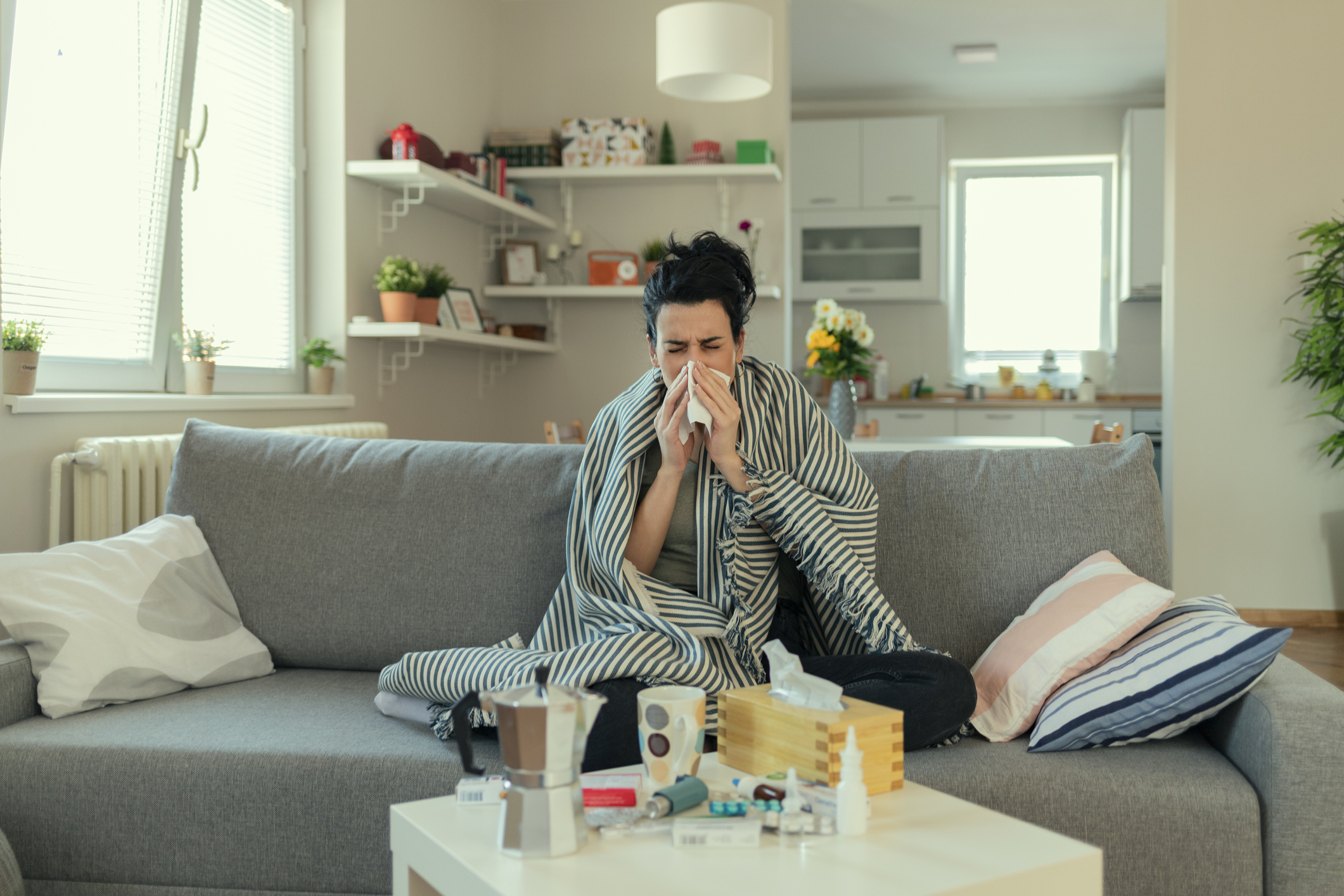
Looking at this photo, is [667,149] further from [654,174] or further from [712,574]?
[712,574]

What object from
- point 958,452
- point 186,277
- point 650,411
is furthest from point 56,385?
point 958,452

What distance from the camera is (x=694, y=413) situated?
1.74m

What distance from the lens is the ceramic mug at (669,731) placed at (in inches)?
45.1

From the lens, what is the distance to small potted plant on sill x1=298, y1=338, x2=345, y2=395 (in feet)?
11.9

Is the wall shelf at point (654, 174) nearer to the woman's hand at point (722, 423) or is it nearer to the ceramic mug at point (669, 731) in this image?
the woman's hand at point (722, 423)

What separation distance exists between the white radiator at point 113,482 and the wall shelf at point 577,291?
242 cm

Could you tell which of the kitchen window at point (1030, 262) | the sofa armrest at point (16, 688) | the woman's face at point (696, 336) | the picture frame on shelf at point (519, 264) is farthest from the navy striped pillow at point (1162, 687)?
the kitchen window at point (1030, 262)

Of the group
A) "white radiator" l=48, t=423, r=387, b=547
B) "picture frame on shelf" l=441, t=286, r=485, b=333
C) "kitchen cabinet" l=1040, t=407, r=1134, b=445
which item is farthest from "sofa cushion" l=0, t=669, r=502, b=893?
"kitchen cabinet" l=1040, t=407, r=1134, b=445

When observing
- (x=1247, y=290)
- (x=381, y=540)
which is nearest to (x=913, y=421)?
(x=1247, y=290)

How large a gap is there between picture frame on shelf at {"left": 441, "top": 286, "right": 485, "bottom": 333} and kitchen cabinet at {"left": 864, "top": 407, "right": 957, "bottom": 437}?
9.85 ft

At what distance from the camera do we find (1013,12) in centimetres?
552

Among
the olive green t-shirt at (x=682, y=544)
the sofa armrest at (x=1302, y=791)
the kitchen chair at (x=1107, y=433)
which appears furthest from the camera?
the kitchen chair at (x=1107, y=433)

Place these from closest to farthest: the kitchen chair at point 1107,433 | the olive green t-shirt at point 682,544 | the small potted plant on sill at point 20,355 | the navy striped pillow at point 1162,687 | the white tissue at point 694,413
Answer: the navy striped pillow at point 1162,687
the white tissue at point 694,413
the olive green t-shirt at point 682,544
the small potted plant on sill at point 20,355
the kitchen chair at point 1107,433

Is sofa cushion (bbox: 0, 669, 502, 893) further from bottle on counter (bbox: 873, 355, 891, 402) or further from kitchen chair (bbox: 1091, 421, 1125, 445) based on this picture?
bottle on counter (bbox: 873, 355, 891, 402)
